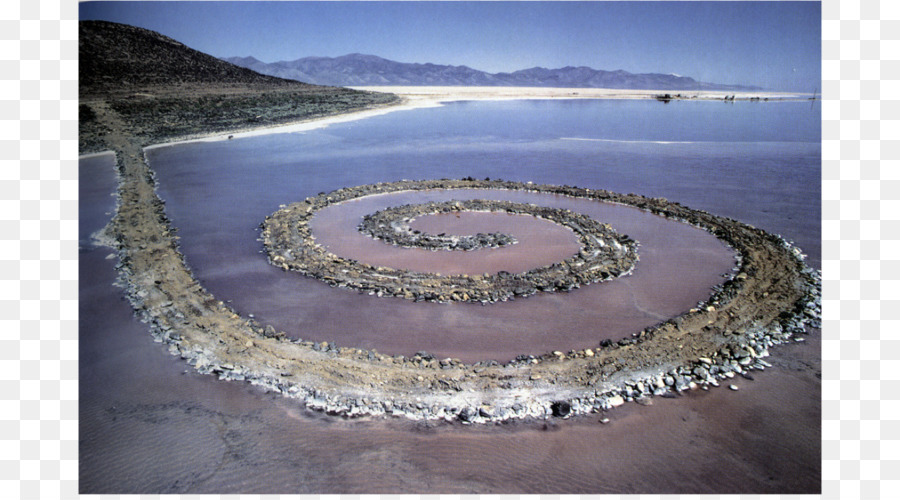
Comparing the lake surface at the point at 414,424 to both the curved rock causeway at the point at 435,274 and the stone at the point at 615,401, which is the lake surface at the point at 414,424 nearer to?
the stone at the point at 615,401

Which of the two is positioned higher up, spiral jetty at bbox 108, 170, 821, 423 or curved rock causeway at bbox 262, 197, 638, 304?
curved rock causeway at bbox 262, 197, 638, 304

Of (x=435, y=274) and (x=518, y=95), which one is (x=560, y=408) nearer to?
(x=435, y=274)

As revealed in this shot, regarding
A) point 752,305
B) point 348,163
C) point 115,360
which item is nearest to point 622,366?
point 752,305

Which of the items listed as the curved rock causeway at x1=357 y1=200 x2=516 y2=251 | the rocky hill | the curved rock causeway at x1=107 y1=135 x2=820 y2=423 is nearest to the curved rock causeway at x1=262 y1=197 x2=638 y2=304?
the curved rock causeway at x1=357 y1=200 x2=516 y2=251

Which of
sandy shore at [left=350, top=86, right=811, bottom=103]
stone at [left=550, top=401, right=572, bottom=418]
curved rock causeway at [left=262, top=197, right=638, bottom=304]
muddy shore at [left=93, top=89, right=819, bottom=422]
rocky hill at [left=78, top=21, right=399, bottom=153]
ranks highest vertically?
sandy shore at [left=350, top=86, right=811, bottom=103]

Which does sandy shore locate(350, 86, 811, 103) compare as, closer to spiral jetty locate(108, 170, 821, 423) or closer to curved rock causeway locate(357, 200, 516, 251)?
curved rock causeway locate(357, 200, 516, 251)

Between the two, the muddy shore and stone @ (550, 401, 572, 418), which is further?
the muddy shore

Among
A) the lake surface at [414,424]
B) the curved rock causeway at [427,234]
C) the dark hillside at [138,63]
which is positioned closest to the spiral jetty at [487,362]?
the lake surface at [414,424]
